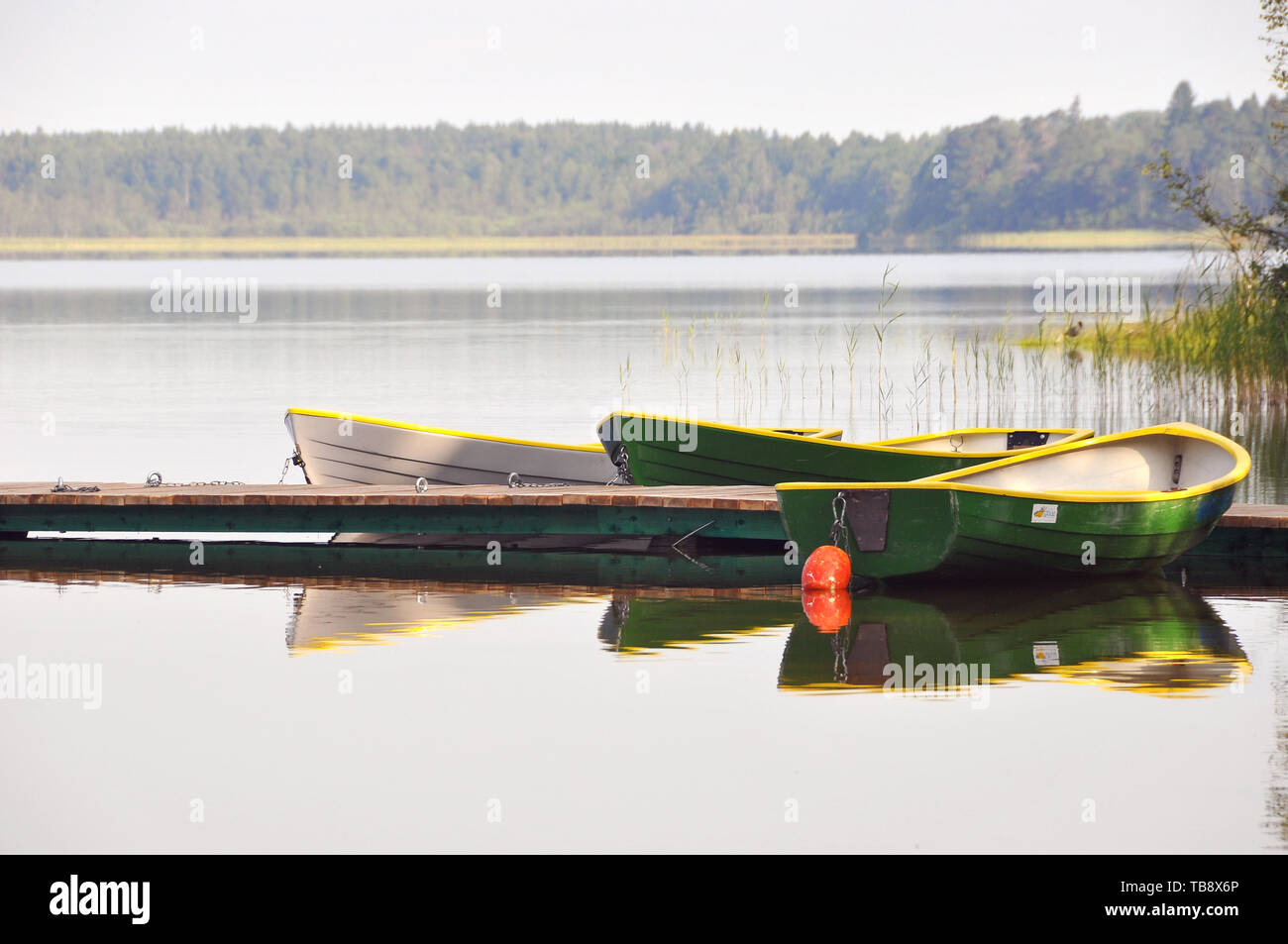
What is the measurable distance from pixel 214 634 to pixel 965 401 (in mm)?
18585

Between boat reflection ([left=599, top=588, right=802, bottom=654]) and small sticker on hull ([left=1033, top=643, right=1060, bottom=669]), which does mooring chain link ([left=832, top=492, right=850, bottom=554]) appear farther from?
small sticker on hull ([left=1033, top=643, right=1060, bottom=669])

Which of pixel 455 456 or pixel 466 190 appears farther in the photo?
pixel 466 190

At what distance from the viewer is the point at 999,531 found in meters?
11.0

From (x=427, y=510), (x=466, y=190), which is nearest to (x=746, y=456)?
(x=427, y=510)

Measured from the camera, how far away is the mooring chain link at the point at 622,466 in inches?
542

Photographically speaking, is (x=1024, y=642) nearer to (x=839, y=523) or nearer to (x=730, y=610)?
(x=839, y=523)

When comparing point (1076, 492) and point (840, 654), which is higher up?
point (1076, 492)

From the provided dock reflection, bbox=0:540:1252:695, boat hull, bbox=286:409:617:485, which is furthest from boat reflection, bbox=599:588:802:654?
boat hull, bbox=286:409:617:485

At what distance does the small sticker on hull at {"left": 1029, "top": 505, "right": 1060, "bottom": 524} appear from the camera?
36.2ft

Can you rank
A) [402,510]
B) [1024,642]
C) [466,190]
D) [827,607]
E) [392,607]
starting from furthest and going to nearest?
[466,190], [402,510], [392,607], [827,607], [1024,642]

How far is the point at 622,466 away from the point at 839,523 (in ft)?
10.4

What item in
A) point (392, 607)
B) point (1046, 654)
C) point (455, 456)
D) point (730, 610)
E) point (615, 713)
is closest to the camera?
point (615, 713)

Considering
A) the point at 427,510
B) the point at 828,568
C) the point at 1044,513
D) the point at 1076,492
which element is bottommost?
the point at 828,568
